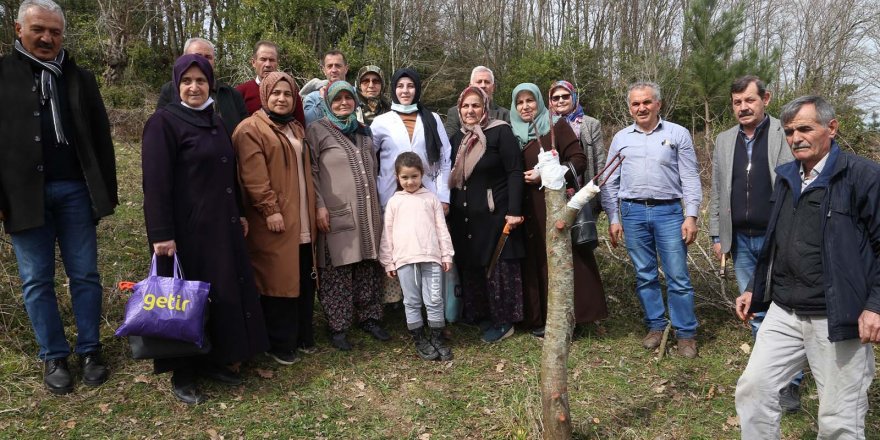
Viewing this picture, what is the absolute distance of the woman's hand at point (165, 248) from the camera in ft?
11.4

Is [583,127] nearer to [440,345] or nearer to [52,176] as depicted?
[440,345]

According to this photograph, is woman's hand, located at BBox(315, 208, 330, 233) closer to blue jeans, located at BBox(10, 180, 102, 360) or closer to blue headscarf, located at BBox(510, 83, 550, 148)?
blue jeans, located at BBox(10, 180, 102, 360)

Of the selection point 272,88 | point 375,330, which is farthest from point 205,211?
point 375,330

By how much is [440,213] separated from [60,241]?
2.50 m

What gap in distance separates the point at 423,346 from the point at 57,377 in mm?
2418

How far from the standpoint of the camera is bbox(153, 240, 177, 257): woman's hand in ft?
11.4

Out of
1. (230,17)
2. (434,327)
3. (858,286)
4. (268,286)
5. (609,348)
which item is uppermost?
Result: (230,17)

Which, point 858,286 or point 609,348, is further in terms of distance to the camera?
point 609,348

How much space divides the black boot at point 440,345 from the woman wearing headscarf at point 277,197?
103 cm

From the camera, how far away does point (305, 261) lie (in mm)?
4352

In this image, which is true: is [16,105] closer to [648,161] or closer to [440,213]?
[440,213]

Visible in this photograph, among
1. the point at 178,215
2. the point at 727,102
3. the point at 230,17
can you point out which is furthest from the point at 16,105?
the point at 727,102

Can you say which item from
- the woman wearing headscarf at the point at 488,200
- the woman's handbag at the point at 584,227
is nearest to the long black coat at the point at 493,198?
the woman wearing headscarf at the point at 488,200

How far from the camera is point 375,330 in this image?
4.85m
